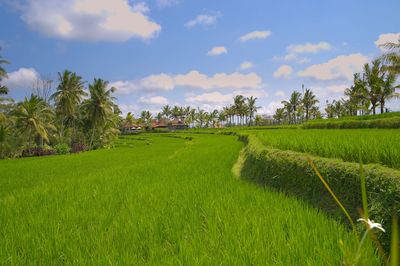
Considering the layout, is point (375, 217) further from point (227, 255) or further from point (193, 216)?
point (193, 216)

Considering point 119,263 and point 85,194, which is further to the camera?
point 85,194

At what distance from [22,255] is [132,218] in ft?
5.02

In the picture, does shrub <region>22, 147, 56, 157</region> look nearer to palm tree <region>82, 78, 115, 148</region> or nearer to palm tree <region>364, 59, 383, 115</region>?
palm tree <region>82, 78, 115, 148</region>

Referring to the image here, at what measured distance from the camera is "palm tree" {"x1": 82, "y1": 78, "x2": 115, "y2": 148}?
132 ft

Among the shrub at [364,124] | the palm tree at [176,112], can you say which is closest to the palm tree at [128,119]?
the palm tree at [176,112]

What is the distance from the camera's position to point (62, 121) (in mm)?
38562

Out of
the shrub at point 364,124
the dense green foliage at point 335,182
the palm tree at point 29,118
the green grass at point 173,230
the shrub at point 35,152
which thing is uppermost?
the palm tree at point 29,118

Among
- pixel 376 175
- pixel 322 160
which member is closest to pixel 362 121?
pixel 322 160

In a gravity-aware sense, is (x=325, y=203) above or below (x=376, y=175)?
below

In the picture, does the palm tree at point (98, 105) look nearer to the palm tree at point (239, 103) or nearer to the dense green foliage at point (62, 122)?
the dense green foliage at point (62, 122)

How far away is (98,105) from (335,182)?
38566 mm

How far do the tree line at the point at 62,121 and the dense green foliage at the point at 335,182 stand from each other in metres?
23.7

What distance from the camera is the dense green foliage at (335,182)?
342 cm

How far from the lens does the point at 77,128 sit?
44.6 meters
